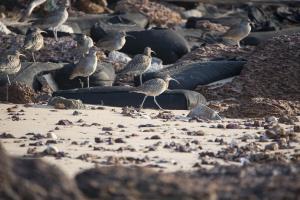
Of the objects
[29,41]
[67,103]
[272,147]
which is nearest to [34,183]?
[272,147]

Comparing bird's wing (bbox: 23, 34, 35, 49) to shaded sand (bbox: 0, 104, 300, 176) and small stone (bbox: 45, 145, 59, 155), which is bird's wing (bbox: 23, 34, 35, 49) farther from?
small stone (bbox: 45, 145, 59, 155)

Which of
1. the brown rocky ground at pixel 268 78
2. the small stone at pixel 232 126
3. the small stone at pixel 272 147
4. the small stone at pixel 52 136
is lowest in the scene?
the brown rocky ground at pixel 268 78

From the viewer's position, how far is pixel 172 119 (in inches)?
453

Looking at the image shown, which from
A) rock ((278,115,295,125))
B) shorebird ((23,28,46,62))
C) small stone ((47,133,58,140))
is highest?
small stone ((47,133,58,140))

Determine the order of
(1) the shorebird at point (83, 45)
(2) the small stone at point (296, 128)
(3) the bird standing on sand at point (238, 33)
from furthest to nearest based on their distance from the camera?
(3) the bird standing on sand at point (238, 33) < (1) the shorebird at point (83, 45) < (2) the small stone at point (296, 128)

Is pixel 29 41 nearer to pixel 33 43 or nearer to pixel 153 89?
pixel 33 43

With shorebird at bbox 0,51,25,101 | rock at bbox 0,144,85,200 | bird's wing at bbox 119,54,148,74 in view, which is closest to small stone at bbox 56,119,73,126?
shorebird at bbox 0,51,25,101

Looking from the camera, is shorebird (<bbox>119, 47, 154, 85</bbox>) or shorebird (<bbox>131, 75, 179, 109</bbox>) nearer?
shorebird (<bbox>131, 75, 179, 109</bbox>)

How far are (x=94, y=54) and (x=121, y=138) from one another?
5.72 m

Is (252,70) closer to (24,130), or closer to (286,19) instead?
(24,130)

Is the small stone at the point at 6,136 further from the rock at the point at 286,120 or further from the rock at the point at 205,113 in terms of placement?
the rock at the point at 286,120

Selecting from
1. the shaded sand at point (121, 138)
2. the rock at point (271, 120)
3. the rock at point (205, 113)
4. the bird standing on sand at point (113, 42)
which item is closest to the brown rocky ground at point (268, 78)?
the rock at point (271, 120)

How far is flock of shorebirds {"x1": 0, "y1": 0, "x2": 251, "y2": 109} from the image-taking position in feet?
43.2

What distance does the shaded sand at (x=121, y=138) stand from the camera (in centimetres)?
824
